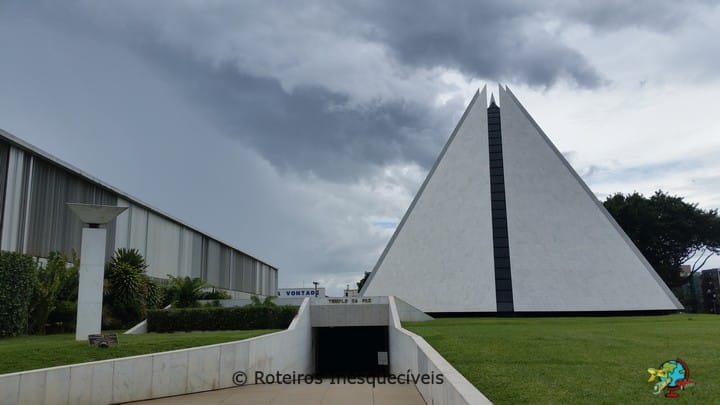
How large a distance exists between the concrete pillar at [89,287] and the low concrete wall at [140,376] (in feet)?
13.4

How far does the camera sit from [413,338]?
10.4 meters

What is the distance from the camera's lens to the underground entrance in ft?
84.7

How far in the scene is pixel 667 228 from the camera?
40750 millimetres

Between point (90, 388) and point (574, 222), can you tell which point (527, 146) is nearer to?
point (574, 222)

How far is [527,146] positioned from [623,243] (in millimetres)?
7233

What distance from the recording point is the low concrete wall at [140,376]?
301 inches

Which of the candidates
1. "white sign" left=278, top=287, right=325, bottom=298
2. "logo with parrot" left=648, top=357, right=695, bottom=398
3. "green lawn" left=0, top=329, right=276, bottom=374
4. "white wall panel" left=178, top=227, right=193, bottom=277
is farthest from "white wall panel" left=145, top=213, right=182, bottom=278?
"logo with parrot" left=648, top=357, right=695, bottom=398

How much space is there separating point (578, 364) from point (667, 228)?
38.5 metres

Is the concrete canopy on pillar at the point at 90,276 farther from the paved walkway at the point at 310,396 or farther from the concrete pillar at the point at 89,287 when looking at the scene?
the paved walkway at the point at 310,396

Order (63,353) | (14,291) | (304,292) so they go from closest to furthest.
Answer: (63,353)
(14,291)
(304,292)

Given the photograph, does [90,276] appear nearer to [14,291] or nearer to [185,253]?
[14,291]

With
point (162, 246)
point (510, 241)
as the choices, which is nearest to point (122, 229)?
point (162, 246)

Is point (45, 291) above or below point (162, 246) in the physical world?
below

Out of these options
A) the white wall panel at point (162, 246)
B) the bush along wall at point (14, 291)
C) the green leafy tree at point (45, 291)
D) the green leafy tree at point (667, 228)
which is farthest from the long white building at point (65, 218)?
the green leafy tree at point (667, 228)
